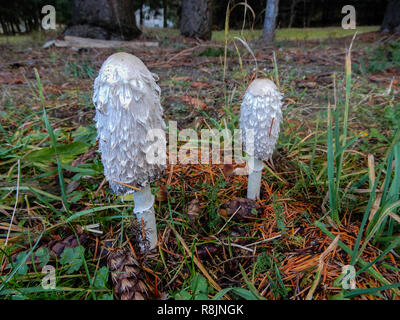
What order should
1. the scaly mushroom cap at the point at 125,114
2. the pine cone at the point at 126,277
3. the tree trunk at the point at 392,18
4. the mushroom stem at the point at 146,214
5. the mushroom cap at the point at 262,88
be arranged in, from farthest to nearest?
1. the tree trunk at the point at 392,18
2. the mushroom cap at the point at 262,88
3. the mushroom stem at the point at 146,214
4. the pine cone at the point at 126,277
5. the scaly mushroom cap at the point at 125,114

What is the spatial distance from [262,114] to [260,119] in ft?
0.11

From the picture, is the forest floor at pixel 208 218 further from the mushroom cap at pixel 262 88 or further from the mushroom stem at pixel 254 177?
the mushroom cap at pixel 262 88

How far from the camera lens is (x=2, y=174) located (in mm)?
1987

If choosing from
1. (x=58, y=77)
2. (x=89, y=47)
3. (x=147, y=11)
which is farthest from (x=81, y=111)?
(x=147, y=11)

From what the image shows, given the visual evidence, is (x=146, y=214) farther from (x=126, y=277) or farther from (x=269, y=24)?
(x=269, y=24)

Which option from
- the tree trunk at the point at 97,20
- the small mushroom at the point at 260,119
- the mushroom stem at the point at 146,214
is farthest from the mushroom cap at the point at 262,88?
the tree trunk at the point at 97,20

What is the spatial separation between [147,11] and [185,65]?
2326 centimetres

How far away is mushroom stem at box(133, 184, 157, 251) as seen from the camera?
1431 mm

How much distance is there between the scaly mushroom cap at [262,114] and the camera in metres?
1.56

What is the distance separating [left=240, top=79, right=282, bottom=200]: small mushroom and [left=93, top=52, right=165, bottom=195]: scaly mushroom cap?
63 centimetres

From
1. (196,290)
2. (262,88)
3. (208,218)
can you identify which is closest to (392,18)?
(262,88)

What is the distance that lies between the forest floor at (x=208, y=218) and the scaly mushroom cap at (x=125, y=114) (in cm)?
45

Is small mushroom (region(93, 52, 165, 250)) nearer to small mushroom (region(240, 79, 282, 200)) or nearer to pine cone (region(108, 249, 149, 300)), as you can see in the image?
pine cone (region(108, 249, 149, 300))
